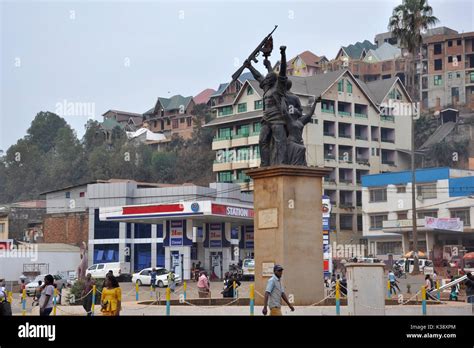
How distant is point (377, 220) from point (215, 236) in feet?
73.2

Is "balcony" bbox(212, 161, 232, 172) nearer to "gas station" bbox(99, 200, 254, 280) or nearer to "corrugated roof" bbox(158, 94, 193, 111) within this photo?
"gas station" bbox(99, 200, 254, 280)

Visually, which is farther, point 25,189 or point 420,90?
point 25,189

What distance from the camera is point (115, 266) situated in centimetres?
6150

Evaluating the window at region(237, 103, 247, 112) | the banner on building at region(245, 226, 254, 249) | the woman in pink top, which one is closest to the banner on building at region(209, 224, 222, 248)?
the banner on building at region(245, 226, 254, 249)

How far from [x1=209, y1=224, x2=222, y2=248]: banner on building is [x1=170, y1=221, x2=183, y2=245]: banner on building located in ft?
12.2

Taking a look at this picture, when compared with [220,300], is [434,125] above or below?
above

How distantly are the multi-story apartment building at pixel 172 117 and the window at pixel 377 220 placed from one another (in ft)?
203

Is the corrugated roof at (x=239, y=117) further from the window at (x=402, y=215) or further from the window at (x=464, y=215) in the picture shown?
the window at (x=464, y=215)

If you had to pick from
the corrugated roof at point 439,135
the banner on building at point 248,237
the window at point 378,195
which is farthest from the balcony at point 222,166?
the corrugated roof at point 439,135

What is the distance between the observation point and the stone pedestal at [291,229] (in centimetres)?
2234

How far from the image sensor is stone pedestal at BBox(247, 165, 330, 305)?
73.3 feet
